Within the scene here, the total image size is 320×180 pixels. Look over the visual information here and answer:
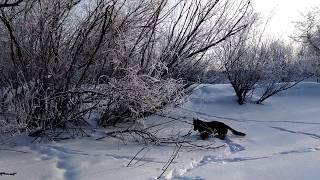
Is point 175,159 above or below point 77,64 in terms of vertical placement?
below

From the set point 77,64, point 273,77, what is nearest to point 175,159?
point 77,64

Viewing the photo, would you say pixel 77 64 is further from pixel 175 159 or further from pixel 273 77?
pixel 273 77

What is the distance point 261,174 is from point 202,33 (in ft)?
12.2

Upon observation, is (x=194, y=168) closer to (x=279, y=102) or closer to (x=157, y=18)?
(x=157, y=18)

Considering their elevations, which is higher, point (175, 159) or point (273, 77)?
point (273, 77)

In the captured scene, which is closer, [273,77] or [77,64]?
[77,64]

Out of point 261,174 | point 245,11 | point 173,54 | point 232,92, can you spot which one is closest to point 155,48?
point 173,54

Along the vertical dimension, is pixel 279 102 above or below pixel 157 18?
below

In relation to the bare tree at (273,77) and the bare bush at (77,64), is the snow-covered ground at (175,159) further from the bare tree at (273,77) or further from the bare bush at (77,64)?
the bare tree at (273,77)

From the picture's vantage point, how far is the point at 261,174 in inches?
213

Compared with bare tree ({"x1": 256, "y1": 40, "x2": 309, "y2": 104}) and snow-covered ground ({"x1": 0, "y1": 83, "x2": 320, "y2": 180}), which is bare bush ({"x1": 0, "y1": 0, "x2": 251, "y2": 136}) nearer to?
snow-covered ground ({"x1": 0, "y1": 83, "x2": 320, "y2": 180})

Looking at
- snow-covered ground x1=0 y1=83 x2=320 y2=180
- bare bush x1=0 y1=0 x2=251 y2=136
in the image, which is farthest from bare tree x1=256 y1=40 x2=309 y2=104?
bare bush x1=0 y1=0 x2=251 y2=136

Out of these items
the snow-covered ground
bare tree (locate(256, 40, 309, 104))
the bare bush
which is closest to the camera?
the snow-covered ground

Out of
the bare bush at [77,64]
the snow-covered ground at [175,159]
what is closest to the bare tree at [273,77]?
the snow-covered ground at [175,159]
